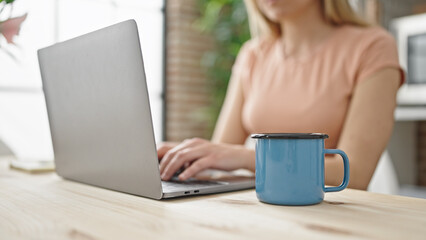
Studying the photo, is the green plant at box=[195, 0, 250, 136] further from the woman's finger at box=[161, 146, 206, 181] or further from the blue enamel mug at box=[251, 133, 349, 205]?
the blue enamel mug at box=[251, 133, 349, 205]

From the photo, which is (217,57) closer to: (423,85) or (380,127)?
(423,85)

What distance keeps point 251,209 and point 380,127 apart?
590mm

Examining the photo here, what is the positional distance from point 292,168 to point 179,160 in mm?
260

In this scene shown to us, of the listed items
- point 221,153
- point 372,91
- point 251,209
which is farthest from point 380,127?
point 251,209

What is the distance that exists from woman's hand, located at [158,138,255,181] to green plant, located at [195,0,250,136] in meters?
2.54

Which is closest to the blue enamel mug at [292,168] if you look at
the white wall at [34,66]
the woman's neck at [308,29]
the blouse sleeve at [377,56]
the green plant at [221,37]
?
the blouse sleeve at [377,56]

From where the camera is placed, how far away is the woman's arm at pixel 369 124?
98 cm

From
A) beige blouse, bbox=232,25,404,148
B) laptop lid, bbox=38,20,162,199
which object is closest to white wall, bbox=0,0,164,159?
beige blouse, bbox=232,25,404,148

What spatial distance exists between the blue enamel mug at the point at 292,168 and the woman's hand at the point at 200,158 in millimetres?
203

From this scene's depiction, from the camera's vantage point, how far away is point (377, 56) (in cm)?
112

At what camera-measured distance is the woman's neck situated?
4.36 feet

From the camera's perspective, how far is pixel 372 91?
3.51ft

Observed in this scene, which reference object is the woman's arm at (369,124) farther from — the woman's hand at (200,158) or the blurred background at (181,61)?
the blurred background at (181,61)

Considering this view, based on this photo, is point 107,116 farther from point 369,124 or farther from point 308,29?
point 308,29
